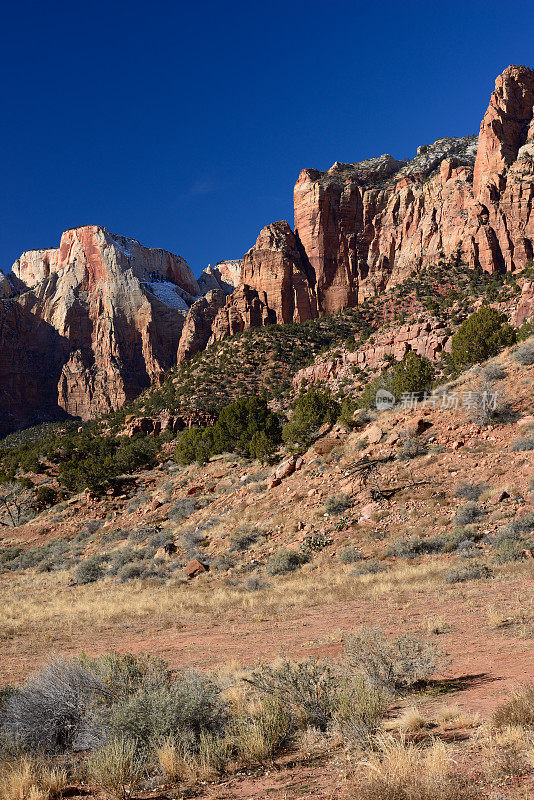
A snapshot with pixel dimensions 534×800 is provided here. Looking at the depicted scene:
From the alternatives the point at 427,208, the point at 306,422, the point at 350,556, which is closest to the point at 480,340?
the point at 306,422

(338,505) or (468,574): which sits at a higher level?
(338,505)

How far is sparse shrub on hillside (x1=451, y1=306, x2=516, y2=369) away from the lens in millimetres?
33438

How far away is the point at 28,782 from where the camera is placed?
448cm

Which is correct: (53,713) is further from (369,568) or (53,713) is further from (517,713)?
(369,568)

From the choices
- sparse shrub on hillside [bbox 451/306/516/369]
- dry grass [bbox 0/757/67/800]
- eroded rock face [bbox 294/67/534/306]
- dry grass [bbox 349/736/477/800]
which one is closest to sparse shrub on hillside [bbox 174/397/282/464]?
sparse shrub on hillside [bbox 451/306/516/369]

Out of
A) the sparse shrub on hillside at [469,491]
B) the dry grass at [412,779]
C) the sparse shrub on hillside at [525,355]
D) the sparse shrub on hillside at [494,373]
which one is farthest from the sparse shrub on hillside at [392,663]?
the sparse shrub on hillside at [525,355]

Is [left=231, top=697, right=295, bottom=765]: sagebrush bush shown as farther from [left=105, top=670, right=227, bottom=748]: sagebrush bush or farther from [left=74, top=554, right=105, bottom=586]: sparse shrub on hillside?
[left=74, top=554, right=105, bottom=586]: sparse shrub on hillside

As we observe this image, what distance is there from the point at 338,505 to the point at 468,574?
7.64 m

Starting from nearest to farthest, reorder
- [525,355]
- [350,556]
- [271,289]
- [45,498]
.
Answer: [350,556], [525,355], [45,498], [271,289]

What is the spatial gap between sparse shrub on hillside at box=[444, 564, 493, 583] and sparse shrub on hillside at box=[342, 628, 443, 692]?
569 cm

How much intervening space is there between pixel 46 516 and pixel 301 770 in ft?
136

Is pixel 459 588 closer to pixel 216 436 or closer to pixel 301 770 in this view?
pixel 301 770

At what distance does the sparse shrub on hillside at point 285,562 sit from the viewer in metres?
17.2

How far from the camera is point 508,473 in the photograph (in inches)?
678
